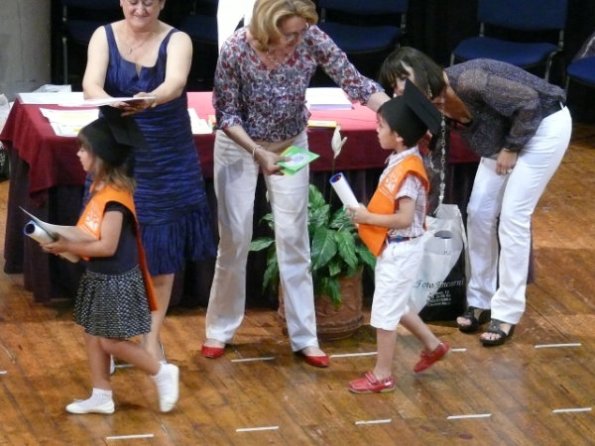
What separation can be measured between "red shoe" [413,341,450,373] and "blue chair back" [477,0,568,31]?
13.1 ft

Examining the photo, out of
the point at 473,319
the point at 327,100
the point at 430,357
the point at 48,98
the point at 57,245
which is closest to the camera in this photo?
the point at 57,245

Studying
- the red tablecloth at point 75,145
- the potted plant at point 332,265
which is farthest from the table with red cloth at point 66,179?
the potted plant at point 332,265

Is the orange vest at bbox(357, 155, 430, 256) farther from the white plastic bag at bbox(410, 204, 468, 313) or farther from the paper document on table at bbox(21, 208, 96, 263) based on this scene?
the paper document on table at bbox(21, 208, 96, 263)

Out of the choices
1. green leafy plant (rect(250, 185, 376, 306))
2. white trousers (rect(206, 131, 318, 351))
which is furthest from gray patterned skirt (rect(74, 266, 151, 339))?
green leafy plant (rect(250, 185, 376, 306))

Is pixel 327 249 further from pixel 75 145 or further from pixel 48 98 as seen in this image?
pixel 48 98

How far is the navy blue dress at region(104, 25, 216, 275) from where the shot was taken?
15.5 ft

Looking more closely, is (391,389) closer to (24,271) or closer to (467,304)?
(467,304)

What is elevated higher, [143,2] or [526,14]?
[143,2]

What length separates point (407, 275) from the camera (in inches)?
194

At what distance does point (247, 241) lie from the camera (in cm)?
519

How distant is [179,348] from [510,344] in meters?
1.34

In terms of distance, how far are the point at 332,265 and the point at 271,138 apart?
0.72 meters

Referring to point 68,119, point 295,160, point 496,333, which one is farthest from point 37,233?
point 496,333

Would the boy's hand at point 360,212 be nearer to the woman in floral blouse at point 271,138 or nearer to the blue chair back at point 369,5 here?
the woman in floral blouse at point 271,138
